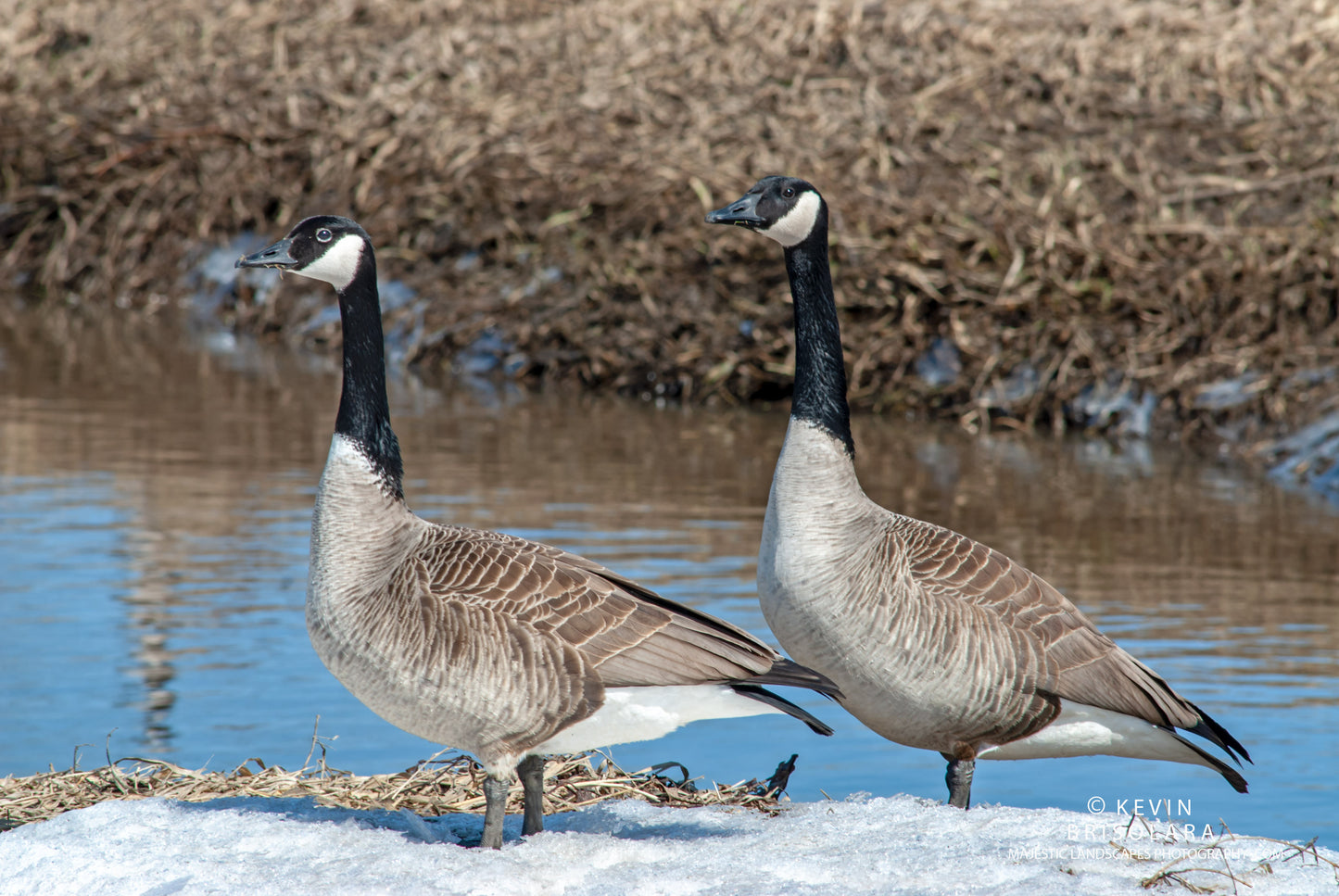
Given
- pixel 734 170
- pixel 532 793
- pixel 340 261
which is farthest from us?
pixel 734 170

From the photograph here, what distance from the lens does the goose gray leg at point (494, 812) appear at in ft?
17.6

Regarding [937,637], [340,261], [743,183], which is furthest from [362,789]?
[743,183]

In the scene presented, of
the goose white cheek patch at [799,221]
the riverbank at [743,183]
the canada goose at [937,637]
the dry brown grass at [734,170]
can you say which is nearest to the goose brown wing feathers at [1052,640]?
the canada goose at [937,637]

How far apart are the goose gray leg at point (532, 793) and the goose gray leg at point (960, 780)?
1696 mm

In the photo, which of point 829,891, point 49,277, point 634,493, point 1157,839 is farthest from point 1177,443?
point 49,277

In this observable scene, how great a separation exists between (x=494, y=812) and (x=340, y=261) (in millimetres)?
2090

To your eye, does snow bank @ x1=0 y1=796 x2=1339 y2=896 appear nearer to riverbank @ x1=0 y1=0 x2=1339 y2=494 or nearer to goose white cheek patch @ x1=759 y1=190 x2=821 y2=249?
goose white cheek patch @ x1=759 y1=190 x2=821 y2=249

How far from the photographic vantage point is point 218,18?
81.6 feet

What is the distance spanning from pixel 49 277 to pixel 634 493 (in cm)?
1233

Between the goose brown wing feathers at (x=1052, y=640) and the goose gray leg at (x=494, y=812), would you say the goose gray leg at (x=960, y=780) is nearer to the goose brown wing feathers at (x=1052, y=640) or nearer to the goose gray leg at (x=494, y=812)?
the goose brown wing feathers at (x=1052, y=640)

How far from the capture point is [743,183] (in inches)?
673

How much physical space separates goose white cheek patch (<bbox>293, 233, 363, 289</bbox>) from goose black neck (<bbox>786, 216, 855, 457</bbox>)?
70.9 inches

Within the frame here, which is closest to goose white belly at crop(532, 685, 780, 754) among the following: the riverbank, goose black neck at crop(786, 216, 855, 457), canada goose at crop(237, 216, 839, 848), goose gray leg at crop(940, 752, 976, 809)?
canada goose at crop(237, 216, 839, 848)

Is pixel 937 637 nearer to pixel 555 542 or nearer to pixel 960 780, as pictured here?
pixel 960 780
